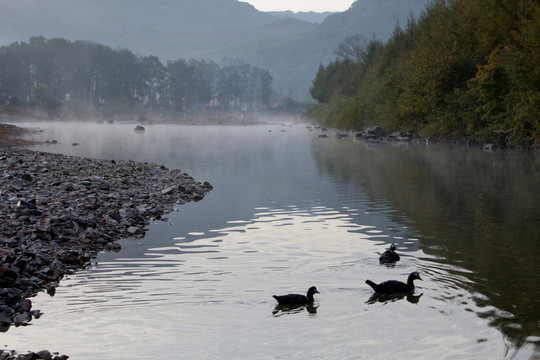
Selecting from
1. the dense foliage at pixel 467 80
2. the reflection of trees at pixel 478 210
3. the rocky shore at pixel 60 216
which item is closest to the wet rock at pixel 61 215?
the rocky shore at pixel 60 216

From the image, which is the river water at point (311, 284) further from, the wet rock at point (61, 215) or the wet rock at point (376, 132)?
the wet rock at point (376, 132)

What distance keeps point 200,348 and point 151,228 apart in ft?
29.7

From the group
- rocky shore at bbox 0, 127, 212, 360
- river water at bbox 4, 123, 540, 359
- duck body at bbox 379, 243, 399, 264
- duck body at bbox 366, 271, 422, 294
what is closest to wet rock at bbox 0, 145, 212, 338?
rocky shore at bbox 0, 127, 212, 360

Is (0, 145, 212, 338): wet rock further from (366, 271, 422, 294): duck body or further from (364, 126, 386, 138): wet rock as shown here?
(364, 126, 386, 138): wet rock

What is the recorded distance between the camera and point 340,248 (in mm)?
15711

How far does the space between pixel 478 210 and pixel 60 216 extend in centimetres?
1255

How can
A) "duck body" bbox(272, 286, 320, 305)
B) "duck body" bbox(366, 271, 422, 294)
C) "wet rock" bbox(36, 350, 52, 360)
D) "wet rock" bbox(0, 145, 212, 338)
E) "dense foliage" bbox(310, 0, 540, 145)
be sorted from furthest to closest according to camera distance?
1. "dense foliage" bbox(310, 0, 540, 145)
2. "wet rock" bbox(0, 145, 212, 338)
3. "duck body" bbox(366, 271, 422, 294)
4. "duck body" bbox(272, 286, 320, 305)
5. "wet rock" bbox(36, 350, 52, 360)

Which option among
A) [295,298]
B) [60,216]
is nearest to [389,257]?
[295,298]

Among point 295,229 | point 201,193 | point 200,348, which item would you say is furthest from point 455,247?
point 201,193

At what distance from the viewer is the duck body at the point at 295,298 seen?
11.2 m

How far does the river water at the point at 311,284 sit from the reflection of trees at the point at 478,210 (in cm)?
6

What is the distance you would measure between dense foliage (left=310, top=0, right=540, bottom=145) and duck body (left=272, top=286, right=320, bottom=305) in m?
36.2

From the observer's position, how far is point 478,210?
69.7ft

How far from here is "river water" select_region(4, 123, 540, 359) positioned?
9625 millimetres
